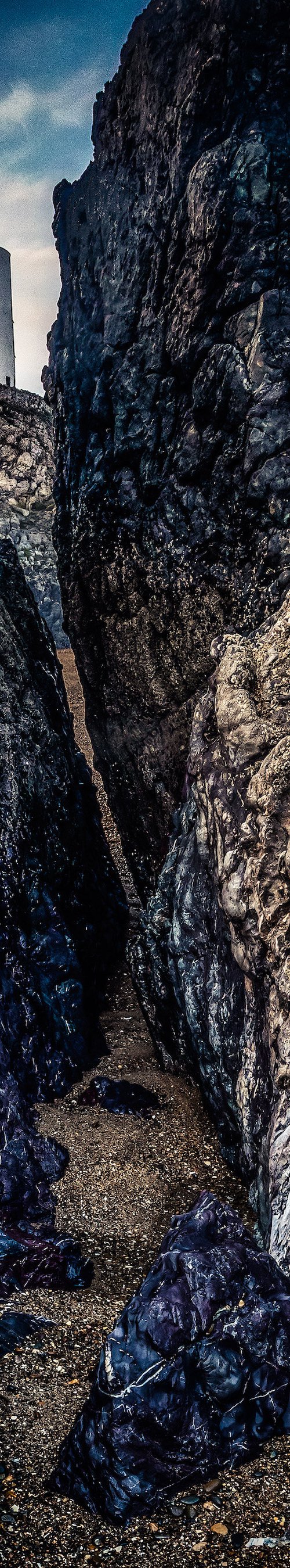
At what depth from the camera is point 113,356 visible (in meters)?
5.90

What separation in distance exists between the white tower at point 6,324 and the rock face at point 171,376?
9.24m

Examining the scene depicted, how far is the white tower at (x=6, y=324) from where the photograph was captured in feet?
48.8

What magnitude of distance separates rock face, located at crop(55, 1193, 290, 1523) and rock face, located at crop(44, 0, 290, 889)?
10.6 feet

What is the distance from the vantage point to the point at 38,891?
18.9 ft

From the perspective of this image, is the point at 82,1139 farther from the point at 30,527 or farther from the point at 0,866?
the point at 30,527

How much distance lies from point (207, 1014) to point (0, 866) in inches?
55.8

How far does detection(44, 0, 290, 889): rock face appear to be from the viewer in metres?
4.86

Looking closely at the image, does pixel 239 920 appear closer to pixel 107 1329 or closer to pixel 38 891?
pixel 107 1329

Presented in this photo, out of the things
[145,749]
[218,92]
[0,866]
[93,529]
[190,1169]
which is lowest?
[190,1169]

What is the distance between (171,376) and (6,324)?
10.9 meters

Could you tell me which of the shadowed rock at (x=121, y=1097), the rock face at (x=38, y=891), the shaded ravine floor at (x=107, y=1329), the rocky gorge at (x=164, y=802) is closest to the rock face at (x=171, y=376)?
the rocky gorge at (x=164, y=802)

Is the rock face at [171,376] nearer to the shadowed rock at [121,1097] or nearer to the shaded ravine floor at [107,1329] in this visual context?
the shadowed rock at [121,1097]

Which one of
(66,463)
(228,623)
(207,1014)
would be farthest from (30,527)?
(207,1014)

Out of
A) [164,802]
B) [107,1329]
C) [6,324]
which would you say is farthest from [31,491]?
[107,1329]
